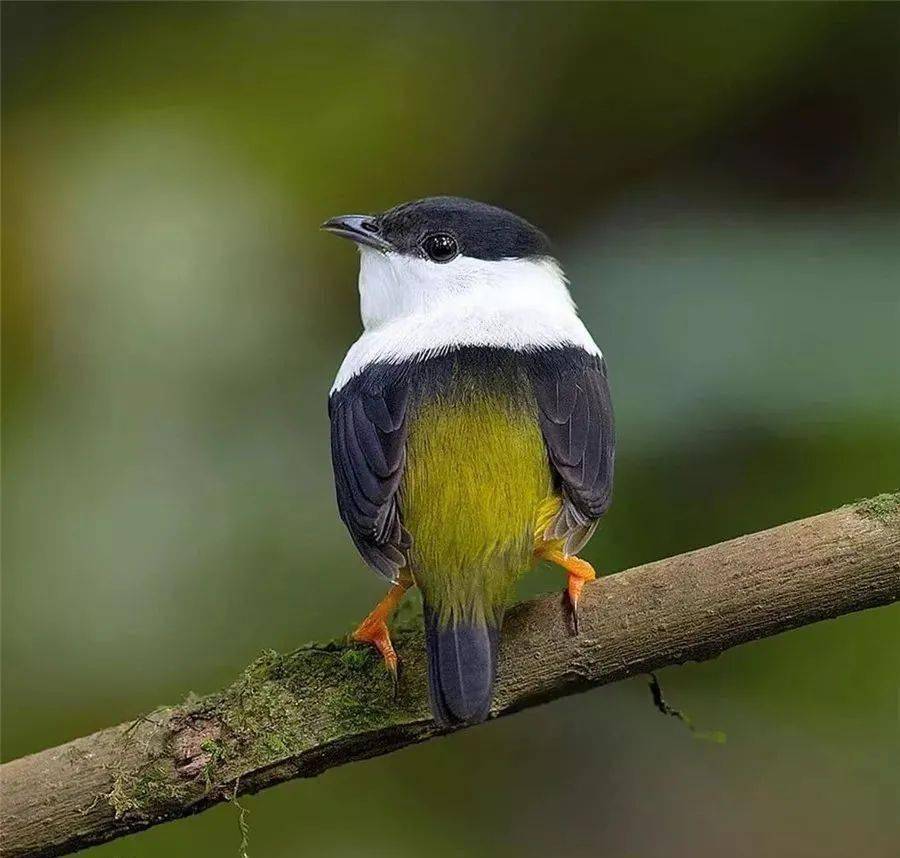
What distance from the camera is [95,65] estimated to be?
4.76 metres

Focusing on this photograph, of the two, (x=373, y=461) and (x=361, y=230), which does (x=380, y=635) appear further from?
(x=361, y=230)

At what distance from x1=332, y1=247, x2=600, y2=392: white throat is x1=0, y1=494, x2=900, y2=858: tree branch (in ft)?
2.09

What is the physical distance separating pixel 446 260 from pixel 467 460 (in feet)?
2.40

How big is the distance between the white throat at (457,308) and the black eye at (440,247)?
0.8 inches

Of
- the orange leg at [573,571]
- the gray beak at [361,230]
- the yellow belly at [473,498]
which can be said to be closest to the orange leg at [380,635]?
the yellow belly at [473,498]

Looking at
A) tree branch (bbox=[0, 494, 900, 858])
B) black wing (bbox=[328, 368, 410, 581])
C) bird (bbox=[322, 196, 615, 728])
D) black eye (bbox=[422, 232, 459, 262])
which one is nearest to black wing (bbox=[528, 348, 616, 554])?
bird (bbox=[322, 196, 615, 728])

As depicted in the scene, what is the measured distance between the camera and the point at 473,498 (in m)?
2.32

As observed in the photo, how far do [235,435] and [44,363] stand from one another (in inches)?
26.9

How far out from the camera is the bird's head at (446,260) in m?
2.92

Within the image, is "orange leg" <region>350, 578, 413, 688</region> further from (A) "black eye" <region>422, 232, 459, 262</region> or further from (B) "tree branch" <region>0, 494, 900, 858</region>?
(A) "black eye" <region>422, 232, 459, 262</region>

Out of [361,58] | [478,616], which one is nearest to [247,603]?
[478,616]

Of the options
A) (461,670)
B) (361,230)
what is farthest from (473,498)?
(361,230)

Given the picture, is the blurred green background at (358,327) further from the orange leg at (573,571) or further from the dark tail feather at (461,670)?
the dark tail feather at (461,670)

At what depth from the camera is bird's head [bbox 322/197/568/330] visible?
2922 mm
